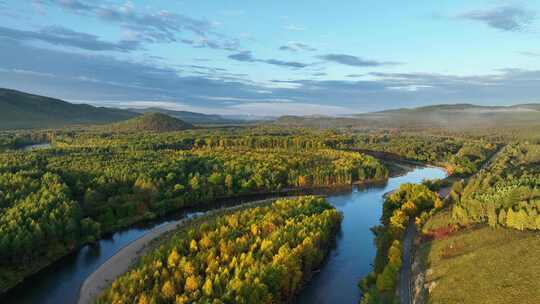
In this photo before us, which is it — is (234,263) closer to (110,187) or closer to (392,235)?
(392,235)

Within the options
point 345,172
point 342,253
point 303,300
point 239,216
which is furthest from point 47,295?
point 345,172

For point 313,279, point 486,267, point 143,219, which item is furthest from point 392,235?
point 143,219

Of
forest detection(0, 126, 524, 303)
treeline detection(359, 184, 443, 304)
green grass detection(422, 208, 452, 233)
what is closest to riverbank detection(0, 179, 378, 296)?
forest detection(0, 126, 524, 303)

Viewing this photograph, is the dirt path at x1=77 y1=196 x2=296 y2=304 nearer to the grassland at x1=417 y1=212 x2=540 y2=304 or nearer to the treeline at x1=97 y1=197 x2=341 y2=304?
the treeline at x1=97 y1=197 x2=341 y2=304

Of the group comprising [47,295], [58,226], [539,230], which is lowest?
[47,295]

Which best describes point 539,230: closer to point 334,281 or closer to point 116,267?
point 334,281
